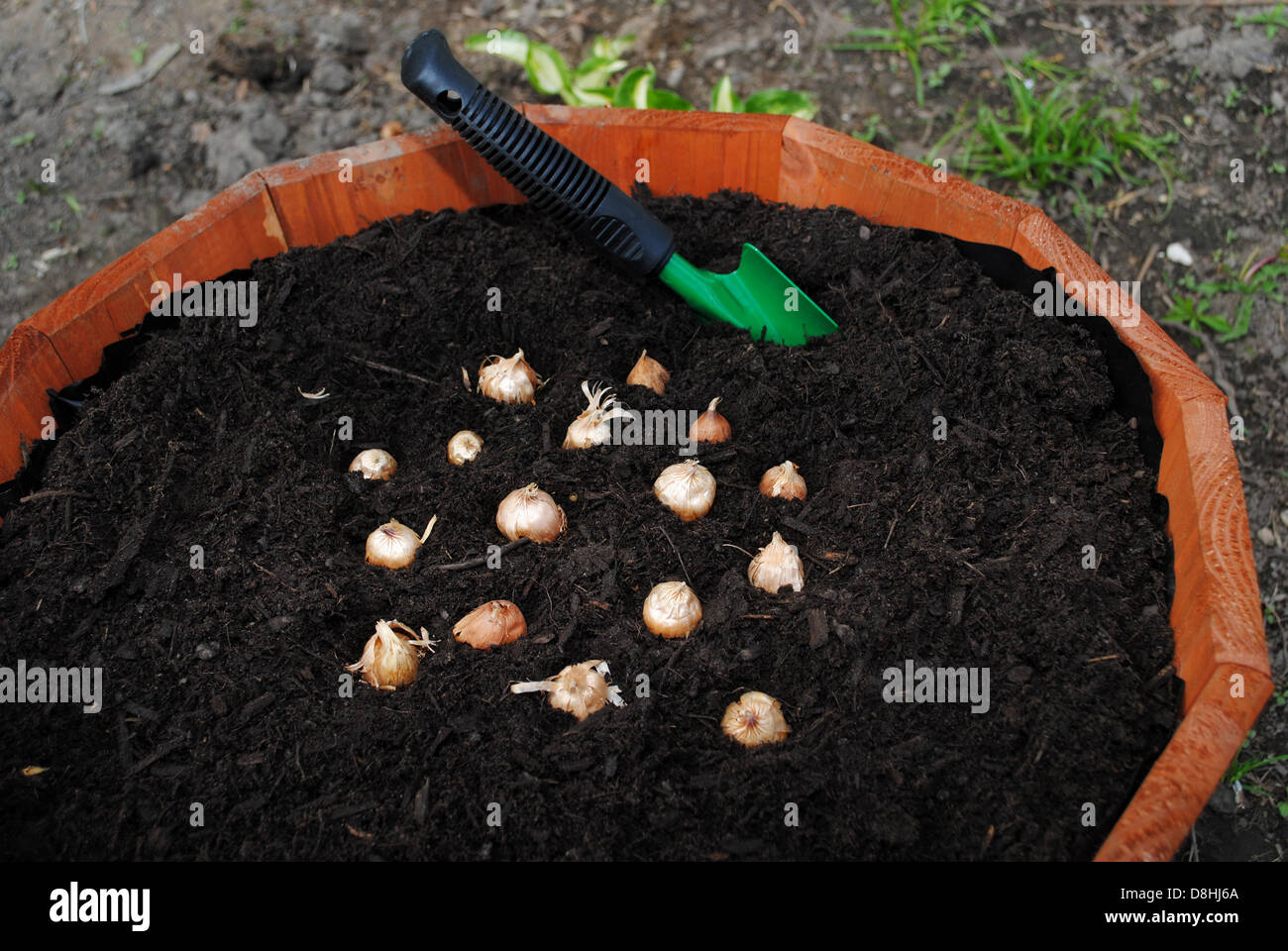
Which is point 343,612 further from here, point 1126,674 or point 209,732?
point 1126,674

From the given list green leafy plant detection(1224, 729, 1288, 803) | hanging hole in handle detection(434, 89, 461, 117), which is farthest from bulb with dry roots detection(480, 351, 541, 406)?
green leafy plant detection(1224, 729, 1288, 803)

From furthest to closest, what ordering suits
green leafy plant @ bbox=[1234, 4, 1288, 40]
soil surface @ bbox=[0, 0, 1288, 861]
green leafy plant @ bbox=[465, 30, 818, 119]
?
1. green leafy plant @ bbox=[1234, 4, 1288, 40]
2. soil surface @ bbox=[0, 0, 1288, 861]
3. green leafy plant @ bbox=[465, 30, 818, 119]

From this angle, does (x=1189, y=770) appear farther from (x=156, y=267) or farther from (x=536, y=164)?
(x=156, y=267)

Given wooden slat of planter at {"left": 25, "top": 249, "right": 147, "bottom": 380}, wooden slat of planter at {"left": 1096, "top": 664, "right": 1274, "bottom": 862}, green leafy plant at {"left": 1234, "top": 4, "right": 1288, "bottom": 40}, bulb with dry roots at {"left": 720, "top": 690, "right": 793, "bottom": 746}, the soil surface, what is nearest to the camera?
wooden slat of planter at {"left": 1096, "top": 664, "right": 1274, "bottom": 862}

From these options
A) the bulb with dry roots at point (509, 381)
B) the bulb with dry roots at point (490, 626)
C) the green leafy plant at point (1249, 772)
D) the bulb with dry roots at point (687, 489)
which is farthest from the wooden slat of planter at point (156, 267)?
the green leafy plant at point (1249, 772)

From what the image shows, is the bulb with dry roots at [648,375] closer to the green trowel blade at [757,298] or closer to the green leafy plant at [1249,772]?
the green trowel blade at [757,298]

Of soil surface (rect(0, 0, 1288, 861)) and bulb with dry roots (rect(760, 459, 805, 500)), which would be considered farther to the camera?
soil surface (rect(0, 0, 1288, 861))

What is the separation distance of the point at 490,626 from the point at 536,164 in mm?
1040

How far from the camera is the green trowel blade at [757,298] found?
2230mm

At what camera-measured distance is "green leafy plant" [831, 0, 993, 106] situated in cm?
368

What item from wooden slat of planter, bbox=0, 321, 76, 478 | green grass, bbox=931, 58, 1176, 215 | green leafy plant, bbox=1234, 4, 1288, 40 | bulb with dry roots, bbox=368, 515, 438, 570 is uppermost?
green leafy plant, bbox=1234, 4, 1288, 40

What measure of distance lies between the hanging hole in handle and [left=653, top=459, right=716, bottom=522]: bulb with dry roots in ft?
2.94

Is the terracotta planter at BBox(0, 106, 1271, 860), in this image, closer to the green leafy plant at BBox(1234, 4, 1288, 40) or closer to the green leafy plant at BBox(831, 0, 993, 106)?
the green leafy plant at BBox(831, 0, 993, 106)
